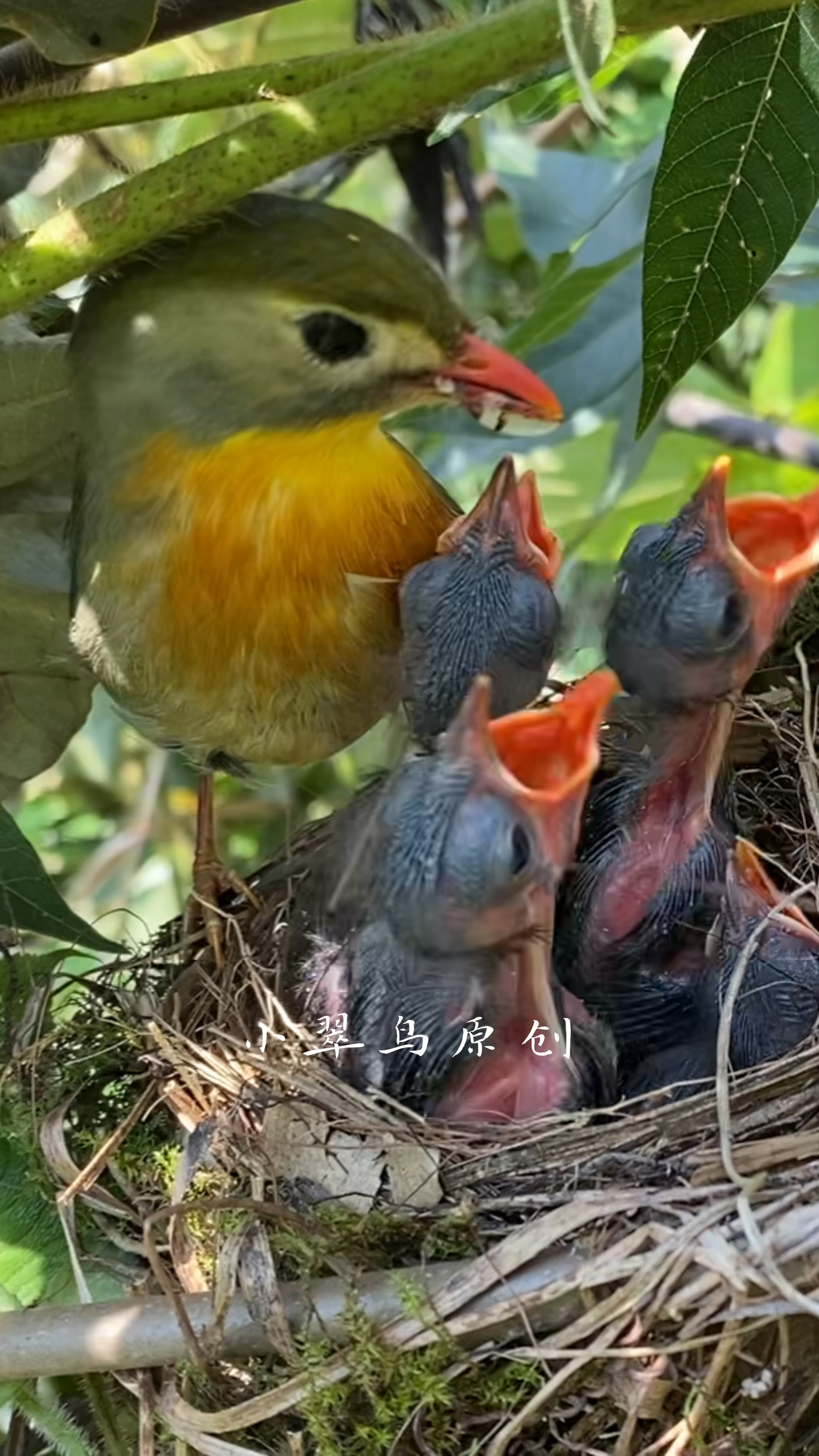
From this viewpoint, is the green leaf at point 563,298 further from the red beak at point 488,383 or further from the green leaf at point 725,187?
the green leaf at point 725,187

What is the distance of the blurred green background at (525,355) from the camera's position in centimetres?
181

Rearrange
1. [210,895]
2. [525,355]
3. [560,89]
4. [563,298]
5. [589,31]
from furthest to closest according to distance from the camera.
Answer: [525,355], [563,298], [210,895], [560,89], [589,31]

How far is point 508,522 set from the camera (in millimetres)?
1610

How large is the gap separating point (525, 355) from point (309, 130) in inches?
45.2

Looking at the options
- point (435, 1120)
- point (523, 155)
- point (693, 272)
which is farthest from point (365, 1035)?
point (523, 155)

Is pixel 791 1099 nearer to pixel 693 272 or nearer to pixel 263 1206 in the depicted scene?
pixel 263 1206

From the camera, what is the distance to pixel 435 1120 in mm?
1479


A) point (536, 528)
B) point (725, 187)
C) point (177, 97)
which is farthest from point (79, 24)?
point (536, 528)

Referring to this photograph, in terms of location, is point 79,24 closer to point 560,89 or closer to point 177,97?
point 177,97

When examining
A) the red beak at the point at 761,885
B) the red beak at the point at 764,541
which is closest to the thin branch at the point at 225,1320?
the red beak at the point at 761,885

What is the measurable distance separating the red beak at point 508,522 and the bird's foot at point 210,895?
498 millimetres

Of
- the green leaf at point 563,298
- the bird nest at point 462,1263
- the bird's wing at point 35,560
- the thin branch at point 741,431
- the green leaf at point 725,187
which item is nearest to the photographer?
the bird nest at point 462,1263

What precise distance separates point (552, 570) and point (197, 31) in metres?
0.62

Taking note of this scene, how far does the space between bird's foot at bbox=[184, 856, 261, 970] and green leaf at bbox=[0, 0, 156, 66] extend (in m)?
0.96
